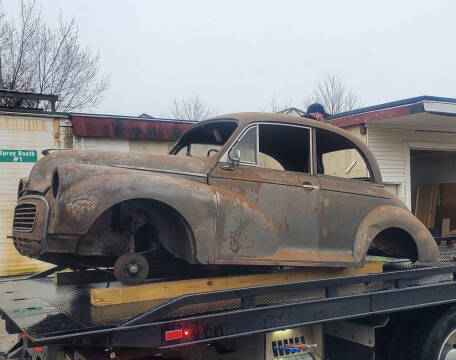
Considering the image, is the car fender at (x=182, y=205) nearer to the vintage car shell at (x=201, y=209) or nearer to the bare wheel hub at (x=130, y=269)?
the vintage car shell at (x=201, y=209)

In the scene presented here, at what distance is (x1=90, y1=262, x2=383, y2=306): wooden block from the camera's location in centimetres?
350

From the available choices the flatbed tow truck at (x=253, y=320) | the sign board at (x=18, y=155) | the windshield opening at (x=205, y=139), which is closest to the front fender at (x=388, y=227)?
the flatbed tow truck at (x=253, y=320)

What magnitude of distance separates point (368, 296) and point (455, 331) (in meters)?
1.30

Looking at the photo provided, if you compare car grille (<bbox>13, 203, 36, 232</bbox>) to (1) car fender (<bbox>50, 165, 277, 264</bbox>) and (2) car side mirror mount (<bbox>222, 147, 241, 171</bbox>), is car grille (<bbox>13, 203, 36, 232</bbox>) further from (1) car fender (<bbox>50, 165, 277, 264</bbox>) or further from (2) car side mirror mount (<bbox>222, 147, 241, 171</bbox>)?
(2) car side mirror mount (<bbox>222, 147, 241, 171</bbox>)

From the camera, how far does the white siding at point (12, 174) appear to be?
9.81 metres

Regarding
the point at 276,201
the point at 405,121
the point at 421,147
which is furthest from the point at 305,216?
the point at 421,147

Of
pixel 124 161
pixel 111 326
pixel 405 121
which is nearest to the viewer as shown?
pixel 111 326

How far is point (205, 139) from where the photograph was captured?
508 cm

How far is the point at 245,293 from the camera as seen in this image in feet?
11.1

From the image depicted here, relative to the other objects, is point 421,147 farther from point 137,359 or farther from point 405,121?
point 137,359

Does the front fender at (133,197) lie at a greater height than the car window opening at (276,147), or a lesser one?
lesser

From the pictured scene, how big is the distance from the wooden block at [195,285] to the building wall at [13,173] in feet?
23.4

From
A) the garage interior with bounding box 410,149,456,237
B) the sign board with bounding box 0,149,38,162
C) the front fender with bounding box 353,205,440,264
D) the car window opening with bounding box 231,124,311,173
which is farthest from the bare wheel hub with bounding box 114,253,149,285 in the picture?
the garage interior with bounding box 410,149,456,237

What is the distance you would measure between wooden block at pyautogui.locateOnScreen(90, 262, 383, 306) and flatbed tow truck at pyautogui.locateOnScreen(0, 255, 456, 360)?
7 cm
